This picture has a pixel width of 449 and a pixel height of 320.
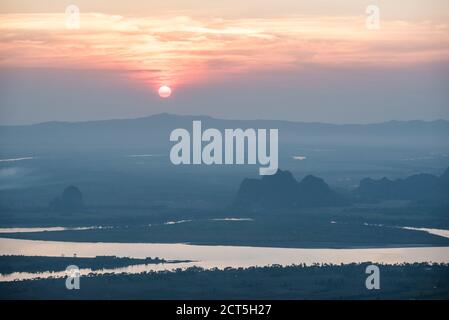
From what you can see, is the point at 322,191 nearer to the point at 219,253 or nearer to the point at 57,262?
the point at 219,253

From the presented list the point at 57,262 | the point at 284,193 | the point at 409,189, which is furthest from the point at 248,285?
the point at 409,189

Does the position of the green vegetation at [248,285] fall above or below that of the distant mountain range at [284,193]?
below

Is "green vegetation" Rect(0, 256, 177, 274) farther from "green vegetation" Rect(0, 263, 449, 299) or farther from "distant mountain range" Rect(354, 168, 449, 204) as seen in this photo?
"distant mountain range" Rect(354, 168, 449, 204)

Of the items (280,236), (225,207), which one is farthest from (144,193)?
(280,236)

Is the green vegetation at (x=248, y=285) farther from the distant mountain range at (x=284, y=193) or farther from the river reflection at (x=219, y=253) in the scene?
the distant mountain range at (x=284, y=193)

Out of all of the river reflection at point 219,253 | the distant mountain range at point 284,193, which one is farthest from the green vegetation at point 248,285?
the distant mountain range at point 284,193

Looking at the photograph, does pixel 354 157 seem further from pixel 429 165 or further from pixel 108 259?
pixel 108 259

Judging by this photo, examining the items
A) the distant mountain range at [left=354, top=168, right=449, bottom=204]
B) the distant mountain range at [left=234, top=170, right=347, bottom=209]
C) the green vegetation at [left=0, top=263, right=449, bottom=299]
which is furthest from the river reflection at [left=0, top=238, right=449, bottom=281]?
the distant mountain range at [left=354, top=168, right=449, bottom=204]

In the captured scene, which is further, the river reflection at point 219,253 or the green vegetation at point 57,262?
the river reflection at point 219,253

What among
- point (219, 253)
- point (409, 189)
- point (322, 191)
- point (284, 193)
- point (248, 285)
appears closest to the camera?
point (248, 285)
